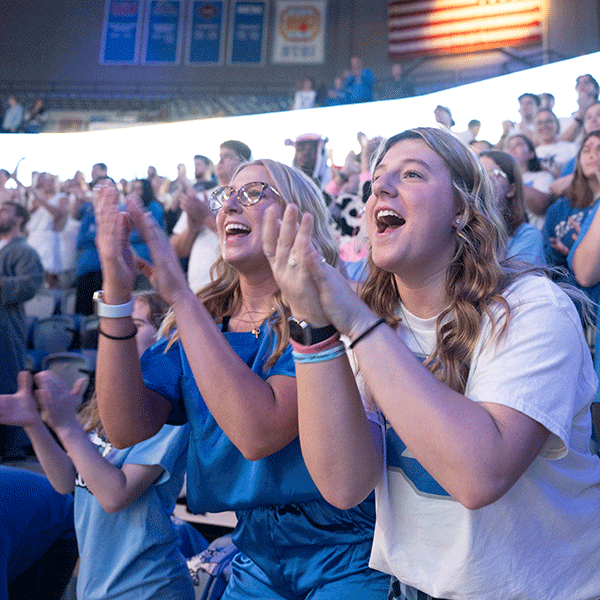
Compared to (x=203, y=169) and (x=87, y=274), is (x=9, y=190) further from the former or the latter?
(x=203, y=169)

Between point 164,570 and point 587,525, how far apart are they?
0.96 metres

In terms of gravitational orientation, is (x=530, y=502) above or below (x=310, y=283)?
below

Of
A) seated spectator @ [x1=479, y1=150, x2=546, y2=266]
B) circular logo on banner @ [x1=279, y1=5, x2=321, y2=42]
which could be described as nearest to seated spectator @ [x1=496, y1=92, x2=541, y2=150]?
seated spectator @ [x1=479, y1=150, x2=546, y2=266]

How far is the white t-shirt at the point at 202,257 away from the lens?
3277 millimetres

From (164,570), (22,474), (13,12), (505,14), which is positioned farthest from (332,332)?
(13,12)

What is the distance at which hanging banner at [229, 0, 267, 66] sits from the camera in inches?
355

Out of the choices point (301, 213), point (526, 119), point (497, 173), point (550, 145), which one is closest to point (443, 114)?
point (526, 119)

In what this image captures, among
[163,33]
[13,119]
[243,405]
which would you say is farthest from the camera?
[163,33]

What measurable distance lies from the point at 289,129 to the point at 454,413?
318 centimetres

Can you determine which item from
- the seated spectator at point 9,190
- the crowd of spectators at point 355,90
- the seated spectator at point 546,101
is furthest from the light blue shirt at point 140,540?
the crowd of spectators at point 355,90

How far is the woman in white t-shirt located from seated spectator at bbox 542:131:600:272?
4.61 ft

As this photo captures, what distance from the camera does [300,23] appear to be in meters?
8.94

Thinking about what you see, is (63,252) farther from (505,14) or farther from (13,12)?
(13,12)

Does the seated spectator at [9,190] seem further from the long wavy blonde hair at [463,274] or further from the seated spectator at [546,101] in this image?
the long wavy blonde hair at [463,274]
